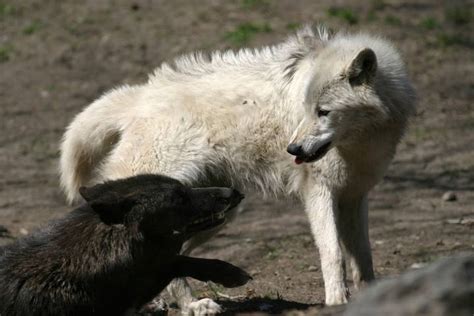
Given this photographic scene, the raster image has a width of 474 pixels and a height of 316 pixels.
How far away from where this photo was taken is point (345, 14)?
46.2 feet

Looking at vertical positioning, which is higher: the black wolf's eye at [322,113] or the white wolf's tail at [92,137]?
the black wolf's eye at [322,113]

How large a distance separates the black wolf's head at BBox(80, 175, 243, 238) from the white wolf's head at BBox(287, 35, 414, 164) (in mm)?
971

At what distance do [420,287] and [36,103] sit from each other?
9.36 meters

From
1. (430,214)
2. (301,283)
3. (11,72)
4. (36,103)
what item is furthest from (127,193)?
(11,72)

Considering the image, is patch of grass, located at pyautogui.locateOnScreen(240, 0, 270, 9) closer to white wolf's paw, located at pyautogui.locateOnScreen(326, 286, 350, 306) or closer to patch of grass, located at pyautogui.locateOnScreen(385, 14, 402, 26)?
patch of grass, located at pyautogui.locateOnScreen(385, 14, 402, 26)

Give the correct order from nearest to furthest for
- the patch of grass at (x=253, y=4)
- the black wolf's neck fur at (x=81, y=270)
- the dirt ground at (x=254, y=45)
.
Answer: the black wolf's neck fur at (x=81, y=270), the dirt ground at (x=254, y=45), the patch of grass at (x=253, y=4)

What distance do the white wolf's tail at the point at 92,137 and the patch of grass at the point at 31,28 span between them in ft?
21.7

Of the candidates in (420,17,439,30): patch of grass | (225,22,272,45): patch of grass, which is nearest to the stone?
(225,22,272,45): patch of grass

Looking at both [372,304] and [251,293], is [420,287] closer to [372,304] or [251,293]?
[372,304]

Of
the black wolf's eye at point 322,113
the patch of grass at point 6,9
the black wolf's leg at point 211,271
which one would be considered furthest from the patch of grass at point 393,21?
the black wolf's leg at point 211,271

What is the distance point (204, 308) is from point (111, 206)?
1.20 meters

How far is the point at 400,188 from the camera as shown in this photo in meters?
10.4

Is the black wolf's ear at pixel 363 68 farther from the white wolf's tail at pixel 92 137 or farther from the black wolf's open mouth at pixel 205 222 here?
the white wolf's tail at pixel 92 137

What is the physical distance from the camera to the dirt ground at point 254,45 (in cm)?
874
